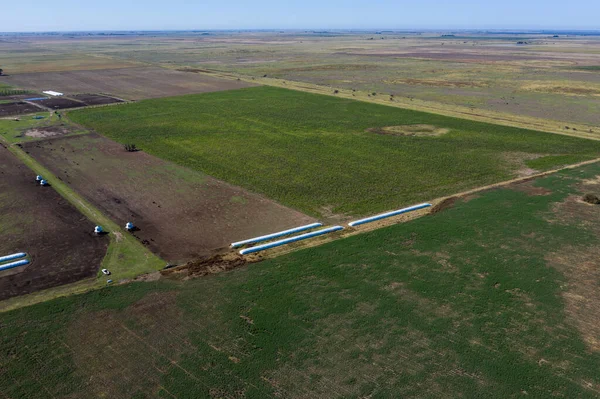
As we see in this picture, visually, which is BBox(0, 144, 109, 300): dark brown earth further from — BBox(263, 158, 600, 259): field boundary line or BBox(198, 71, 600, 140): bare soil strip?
BBox(198, 71, 600, 140): bare soil strip

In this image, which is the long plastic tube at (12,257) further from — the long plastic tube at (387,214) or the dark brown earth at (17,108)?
the dark brown earth at (17,108)

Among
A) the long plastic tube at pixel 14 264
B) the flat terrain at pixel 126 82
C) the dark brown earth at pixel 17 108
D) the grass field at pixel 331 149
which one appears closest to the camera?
the long plastic tube at pixel 14 264

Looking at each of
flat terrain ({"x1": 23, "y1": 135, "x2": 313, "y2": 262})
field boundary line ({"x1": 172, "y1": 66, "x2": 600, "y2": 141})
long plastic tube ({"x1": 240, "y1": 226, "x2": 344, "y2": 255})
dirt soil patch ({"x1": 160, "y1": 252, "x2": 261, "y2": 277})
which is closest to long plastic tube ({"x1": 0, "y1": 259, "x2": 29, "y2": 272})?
flat terrain ({"x1": 23, "y1": 135, "x2": 313, "y2": 262})

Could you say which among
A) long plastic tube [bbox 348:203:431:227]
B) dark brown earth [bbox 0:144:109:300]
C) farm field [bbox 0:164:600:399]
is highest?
long plastic tube [bbox 348:203:431:227]

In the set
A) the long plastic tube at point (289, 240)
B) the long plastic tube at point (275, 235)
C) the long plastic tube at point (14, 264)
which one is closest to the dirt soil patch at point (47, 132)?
the long plastic tube at point (14, 264)

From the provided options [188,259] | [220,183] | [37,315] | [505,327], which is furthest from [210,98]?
Result: [505,327]

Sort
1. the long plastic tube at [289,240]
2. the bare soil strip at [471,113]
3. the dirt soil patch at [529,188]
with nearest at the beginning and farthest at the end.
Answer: the long plastic tube at [289,240], the dirt soil patch at [529,188], the bare soil strip at [471,113]

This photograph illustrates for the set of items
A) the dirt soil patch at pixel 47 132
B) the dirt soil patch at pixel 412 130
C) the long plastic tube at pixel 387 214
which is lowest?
the long plastic tube at pixel 387 214

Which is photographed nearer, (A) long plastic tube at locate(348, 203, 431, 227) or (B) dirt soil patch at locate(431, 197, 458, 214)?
(A) long plastic tube at locate(348, 203, 431, 227)
